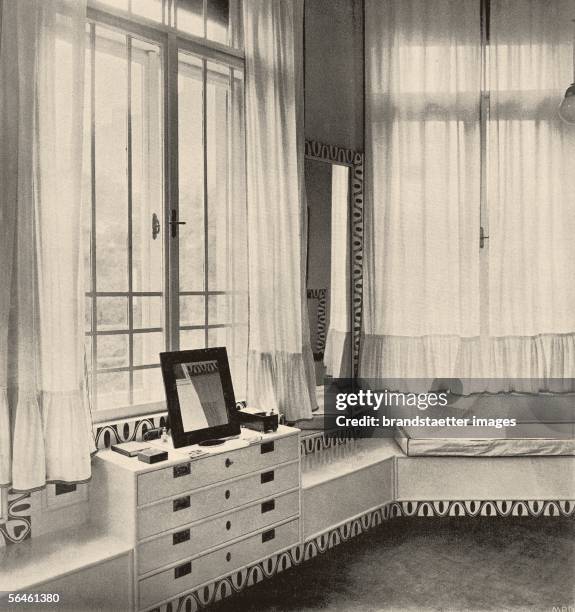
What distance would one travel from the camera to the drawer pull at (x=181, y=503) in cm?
241

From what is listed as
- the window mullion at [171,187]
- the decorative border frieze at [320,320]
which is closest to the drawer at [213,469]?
the window mullion at [171,187]

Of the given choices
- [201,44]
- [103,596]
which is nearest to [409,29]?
[201,44]

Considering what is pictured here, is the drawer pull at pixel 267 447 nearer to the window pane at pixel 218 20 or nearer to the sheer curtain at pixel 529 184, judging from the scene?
the sheer curtain at pixel 529 184

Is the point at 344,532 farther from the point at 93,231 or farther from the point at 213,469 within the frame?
the point at 93,231

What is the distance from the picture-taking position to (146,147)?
290 cm

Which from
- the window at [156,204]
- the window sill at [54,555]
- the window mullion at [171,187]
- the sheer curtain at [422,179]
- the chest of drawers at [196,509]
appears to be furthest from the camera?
the sheer curtain at [422,179]

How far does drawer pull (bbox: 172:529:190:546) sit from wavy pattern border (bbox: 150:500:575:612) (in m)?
0.23

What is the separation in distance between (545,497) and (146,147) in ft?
9.41

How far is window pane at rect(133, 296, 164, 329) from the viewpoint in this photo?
115 inches

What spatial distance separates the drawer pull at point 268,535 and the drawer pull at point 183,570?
0.41m

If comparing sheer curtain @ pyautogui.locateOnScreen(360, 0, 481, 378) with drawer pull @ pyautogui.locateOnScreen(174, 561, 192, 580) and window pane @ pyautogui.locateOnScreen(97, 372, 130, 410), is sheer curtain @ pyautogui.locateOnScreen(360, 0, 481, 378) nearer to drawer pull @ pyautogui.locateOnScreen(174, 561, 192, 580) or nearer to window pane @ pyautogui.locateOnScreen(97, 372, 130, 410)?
window pane @ pyautogui.locateOnScreen(97, 372, 130, 410)

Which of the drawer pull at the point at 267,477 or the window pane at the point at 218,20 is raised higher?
the window pane at the point at 218,20

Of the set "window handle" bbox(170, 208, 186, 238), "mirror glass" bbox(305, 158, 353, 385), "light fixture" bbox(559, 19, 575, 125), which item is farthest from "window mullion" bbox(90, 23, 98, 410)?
"light fixture" bbox(559, 19, 575, 125)

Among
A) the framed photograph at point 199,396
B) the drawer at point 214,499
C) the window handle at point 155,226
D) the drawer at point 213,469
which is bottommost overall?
the drawer at point 214,499
